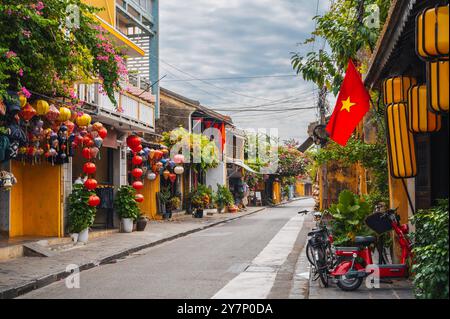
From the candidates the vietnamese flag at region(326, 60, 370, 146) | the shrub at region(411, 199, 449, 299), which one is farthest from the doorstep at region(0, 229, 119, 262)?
the shrub at region(411, 199, 449, 299)

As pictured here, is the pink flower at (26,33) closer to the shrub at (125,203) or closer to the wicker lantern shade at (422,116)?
the wicker lantern shade at (422,116)

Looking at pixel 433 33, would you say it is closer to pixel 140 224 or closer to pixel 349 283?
pixel 349 283

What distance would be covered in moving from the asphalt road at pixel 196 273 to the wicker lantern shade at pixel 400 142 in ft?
9.67

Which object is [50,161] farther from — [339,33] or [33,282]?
[339,33]

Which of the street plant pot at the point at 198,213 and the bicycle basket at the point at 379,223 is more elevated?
the bicycle basket at the point at 379,223

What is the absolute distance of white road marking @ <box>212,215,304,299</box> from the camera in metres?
9.11

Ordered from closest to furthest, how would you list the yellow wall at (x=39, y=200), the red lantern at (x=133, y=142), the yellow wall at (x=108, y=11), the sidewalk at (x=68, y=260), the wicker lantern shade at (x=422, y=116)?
1. the wicker lantern shade at (x=422, y=116)
2. the sidewalk at (x=68, y=260)
3. the yellow wall at (x=39, y=200)
4. the yellow wall at (x=108, y=11)
5. the red lantern at (x=133, y=142)

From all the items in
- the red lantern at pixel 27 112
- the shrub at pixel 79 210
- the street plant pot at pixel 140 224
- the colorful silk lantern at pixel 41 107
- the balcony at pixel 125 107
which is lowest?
the street plant pot at pixel 140 224

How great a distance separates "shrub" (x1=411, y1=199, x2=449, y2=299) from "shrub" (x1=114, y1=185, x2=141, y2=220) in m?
15.3


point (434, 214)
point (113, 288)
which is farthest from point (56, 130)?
point (434, 214)

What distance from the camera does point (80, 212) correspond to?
16531 mm

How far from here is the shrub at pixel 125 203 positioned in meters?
20.5

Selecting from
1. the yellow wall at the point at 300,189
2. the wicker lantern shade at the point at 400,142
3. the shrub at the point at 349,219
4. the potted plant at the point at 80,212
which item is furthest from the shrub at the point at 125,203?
the yellow wall at the point at 300,189
